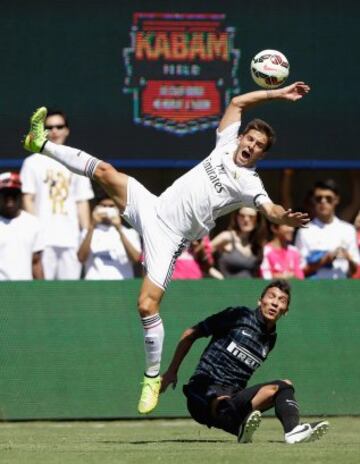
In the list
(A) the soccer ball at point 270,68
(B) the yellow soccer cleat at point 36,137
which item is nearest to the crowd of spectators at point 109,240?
(B) the yellow soccer cleat at point 36,137

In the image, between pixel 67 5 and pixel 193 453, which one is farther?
pixel 67 5

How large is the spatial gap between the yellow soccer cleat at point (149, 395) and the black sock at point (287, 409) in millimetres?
1001

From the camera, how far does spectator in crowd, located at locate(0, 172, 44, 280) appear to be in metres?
14.9

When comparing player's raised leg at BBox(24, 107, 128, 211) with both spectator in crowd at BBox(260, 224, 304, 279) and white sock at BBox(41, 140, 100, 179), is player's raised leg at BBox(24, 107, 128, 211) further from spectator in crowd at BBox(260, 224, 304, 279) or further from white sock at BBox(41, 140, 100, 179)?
spectator in crowd at BBox(260, 224, 304, 279)

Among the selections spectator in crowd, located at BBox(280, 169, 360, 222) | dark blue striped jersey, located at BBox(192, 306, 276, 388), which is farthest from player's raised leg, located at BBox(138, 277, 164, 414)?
spectator in crowd, located at BBox(280, 169, 360, 222)

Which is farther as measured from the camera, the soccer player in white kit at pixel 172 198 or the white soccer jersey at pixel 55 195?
the white soccer jersey at pixel 55 195

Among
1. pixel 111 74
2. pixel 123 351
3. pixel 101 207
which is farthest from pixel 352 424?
pixel 111 74

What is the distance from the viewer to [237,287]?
15.2 m

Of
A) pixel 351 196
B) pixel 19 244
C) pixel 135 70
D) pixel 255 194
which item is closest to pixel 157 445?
pixel 255 194

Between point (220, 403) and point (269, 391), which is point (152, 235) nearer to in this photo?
point (220, 403)

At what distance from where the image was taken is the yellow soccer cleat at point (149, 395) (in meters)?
11.8

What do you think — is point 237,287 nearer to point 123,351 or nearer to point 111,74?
point 123,351

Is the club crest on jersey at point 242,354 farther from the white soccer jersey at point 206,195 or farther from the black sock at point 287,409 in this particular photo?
the white soccer jersey at point 206,195

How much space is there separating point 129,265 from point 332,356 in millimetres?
2316
